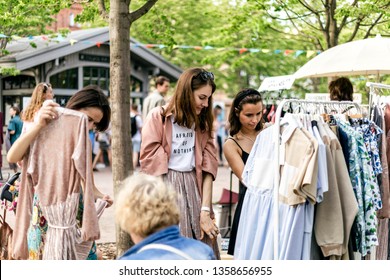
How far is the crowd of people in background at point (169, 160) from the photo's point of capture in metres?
2.59

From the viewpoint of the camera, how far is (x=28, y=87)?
2061 cm

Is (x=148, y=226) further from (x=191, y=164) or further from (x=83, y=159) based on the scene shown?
(x=191, y=164)

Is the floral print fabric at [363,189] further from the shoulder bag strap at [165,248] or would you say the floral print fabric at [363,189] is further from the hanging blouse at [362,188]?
the shoulder bag strap at [165,248]

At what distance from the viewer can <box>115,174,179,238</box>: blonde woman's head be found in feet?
8.39

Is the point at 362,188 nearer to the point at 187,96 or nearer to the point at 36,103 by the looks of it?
the point at 187,96

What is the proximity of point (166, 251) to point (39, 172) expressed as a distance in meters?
1.24

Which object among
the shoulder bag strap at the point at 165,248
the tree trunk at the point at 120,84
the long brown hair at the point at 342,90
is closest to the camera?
the shoulder bag strap at the point at 165,248

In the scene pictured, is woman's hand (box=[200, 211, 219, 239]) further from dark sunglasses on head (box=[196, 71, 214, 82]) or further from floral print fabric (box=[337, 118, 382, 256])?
floral print fabric (box=[337, 118, 382, 256])

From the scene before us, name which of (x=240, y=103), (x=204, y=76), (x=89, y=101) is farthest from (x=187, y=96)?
(x=240, y=103)

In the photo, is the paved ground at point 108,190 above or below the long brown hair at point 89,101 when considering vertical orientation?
below

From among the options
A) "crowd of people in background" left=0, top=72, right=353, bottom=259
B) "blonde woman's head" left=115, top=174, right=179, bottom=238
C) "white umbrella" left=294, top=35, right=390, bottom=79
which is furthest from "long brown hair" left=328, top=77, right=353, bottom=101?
"blonde woman's head" left=115, top=174, right=179, bottom=238

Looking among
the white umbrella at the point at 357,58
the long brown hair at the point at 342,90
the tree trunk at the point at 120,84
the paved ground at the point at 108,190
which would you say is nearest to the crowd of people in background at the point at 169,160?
the tree trunk at the point at 120,84

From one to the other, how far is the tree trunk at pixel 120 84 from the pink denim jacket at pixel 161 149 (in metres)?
1.67

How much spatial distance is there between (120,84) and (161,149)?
1830 millimetres
